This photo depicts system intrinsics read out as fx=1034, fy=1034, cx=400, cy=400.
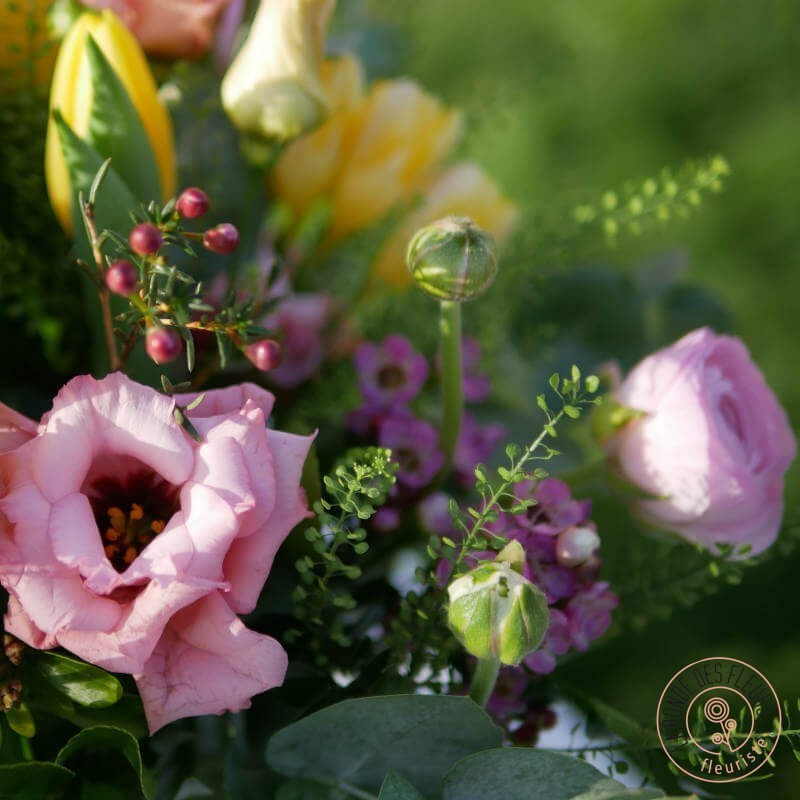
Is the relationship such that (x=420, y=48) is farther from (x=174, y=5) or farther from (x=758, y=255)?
(x=758, y=255)

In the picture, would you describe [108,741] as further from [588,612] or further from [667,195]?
[667,195]

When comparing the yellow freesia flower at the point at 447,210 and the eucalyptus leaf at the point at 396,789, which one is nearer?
the eucalyptus leaf at the point at 396,789

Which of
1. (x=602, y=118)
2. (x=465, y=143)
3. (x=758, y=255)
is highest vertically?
(x=465, y=143)

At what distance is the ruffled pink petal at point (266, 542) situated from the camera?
0.93ft

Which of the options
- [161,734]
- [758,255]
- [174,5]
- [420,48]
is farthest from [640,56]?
[161,734]

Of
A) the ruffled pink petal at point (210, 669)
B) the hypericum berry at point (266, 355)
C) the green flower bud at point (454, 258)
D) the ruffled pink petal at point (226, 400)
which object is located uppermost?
the green flower bud at point (454, 258)

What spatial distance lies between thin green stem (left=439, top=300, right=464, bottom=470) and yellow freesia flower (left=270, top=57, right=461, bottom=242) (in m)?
0.13

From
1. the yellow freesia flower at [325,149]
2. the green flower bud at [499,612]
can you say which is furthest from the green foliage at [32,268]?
the green flower bud at [499,612]

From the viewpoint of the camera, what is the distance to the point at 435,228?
12.5 inches

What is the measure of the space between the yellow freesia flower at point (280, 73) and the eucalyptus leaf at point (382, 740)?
0.74 ft

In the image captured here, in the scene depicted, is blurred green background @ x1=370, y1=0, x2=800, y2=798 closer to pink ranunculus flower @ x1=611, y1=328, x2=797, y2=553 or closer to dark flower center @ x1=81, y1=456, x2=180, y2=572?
pink ranunculus flower @ x1=611, y1=328, x2=797, y2=553

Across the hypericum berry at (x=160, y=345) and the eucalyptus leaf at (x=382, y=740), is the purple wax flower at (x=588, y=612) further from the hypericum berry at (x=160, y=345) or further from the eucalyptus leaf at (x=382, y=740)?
the hypericum berry at (x=160, y=345)

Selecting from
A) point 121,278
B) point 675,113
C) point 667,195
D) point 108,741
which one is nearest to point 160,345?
point 121,278

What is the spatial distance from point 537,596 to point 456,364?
0.34 feet
